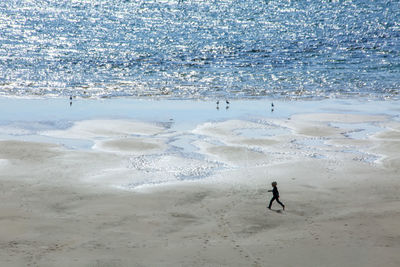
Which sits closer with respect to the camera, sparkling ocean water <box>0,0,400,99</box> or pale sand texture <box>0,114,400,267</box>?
pale sand texture <box>0,114,400,267</box>

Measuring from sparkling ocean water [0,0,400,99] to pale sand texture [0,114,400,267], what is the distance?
18.6 metres

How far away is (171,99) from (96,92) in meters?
7.38

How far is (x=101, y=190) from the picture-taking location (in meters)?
25.1

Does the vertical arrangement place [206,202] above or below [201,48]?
below

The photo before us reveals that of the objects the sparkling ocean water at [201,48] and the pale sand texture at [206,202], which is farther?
the sparkling ocean water at [201,48]

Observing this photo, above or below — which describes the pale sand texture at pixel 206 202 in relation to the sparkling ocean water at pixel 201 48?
below

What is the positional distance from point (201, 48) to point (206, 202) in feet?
165

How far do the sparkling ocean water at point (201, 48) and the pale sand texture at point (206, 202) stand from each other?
61.1ft

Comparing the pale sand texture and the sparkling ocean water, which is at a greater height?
the sparkling ocean water

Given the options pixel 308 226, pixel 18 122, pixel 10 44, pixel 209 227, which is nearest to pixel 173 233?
pixel 209 227

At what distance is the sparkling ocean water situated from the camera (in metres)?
54.5

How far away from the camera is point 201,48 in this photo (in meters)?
72.4

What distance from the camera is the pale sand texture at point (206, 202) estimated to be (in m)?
18.7

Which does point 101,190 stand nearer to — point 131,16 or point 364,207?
point 364,207
